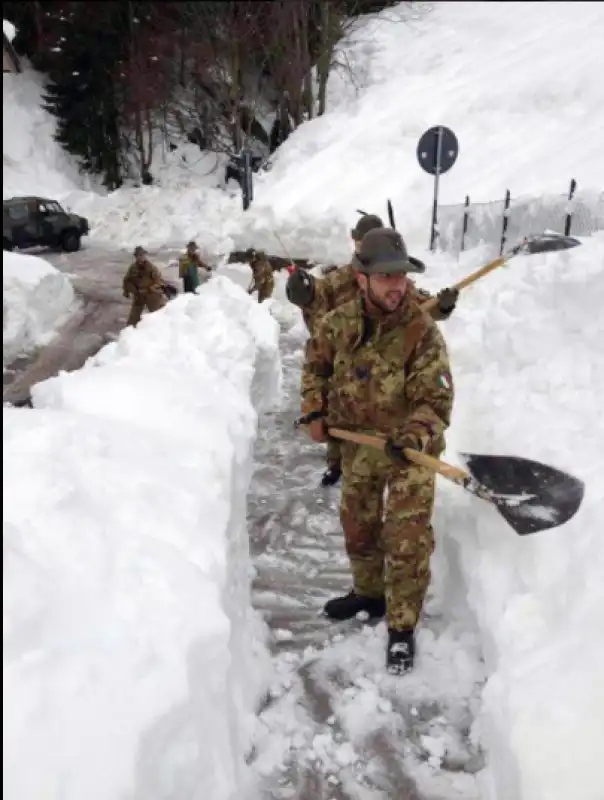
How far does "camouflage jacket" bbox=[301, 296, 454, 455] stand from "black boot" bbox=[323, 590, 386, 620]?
0.85 m

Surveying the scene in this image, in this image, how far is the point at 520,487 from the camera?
3551 millimetres

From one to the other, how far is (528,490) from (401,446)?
0.85 meters

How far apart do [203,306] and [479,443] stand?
13.3 ft

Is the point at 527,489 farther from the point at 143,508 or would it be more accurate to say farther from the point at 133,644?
the point at 133,644

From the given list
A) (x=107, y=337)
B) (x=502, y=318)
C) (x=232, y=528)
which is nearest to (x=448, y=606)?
(x=232, y=528)

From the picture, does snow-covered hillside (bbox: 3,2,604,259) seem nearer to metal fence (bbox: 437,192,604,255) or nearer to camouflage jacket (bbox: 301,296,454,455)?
metal fence (bbox: 437,192,604,255)

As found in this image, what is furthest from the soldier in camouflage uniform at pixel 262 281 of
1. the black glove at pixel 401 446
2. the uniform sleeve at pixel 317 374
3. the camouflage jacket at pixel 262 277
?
the black glove at pixel 401 446

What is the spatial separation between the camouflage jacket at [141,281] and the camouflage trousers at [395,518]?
7611 millimetres

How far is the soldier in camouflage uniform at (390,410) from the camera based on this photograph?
10.2ft

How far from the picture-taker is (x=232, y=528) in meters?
3.74

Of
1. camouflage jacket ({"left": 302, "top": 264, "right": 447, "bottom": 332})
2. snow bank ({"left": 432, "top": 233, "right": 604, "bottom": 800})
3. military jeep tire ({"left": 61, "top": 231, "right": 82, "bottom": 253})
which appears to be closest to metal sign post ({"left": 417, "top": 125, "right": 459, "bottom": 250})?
snow bank ({"left": 432, "top": 233, "right": 604, "bottom": 800})

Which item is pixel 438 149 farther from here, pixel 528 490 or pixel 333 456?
pixel 528 490

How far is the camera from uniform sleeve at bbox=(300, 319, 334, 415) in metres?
3.52

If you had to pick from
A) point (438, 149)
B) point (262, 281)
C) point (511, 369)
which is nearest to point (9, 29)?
point (511, 369)
